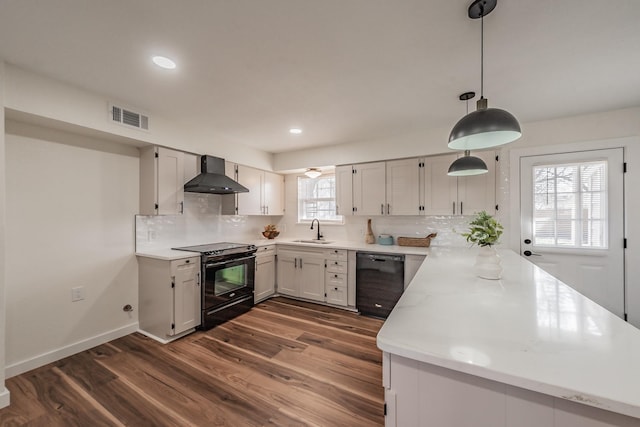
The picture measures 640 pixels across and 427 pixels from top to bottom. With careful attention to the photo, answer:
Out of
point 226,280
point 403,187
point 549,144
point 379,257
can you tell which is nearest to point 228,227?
point 226,280

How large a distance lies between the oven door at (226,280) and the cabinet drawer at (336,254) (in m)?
1.08

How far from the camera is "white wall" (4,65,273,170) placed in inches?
77.9

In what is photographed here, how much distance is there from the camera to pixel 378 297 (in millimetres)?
3418

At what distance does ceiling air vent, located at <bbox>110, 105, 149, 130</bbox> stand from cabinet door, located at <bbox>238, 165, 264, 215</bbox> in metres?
1.39

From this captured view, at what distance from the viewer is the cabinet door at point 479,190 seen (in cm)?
317

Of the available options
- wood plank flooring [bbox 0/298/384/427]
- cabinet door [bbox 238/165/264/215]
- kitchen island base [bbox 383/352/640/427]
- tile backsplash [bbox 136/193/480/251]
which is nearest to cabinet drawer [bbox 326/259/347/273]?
tile backsplash [bbox 136/193/480/251]

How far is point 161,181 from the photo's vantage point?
118 inches

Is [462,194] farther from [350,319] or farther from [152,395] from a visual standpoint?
[152,395]

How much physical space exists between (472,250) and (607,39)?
85.5 inches

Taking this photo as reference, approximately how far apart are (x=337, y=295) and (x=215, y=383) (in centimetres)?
197

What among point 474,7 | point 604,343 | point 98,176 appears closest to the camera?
point 604,343

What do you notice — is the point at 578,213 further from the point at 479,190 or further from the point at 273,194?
the point at 273,194

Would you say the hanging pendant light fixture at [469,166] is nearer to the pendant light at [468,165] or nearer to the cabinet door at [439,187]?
the pendant light at [468,165]

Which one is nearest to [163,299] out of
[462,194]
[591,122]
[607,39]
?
[462,194]
